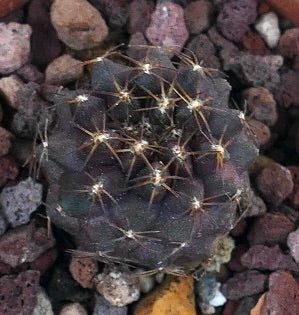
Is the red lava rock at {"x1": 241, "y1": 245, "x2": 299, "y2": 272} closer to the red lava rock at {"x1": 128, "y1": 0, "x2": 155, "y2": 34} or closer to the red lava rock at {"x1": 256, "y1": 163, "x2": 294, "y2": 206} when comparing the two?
the red lava rock at {"x1": 256, "y1": 163, "x2": 294, "y2": 206}

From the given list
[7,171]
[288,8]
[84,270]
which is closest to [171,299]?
[84,270]

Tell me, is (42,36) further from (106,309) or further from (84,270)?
(106,309)

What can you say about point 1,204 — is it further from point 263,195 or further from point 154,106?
point 263,195

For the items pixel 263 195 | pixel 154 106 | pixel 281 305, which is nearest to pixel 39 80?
pixel 154 106

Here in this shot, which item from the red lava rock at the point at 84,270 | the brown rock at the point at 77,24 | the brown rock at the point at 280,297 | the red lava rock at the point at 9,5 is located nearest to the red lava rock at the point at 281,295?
Answer: the brown rock at the point at 280,297

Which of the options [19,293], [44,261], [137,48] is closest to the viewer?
[19,293]

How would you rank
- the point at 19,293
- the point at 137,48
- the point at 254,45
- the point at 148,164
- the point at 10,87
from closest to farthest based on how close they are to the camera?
the point at 148,164 → the point at 19,293 → the point at 10,87 → the point at 137,48 → the point at 254,45
